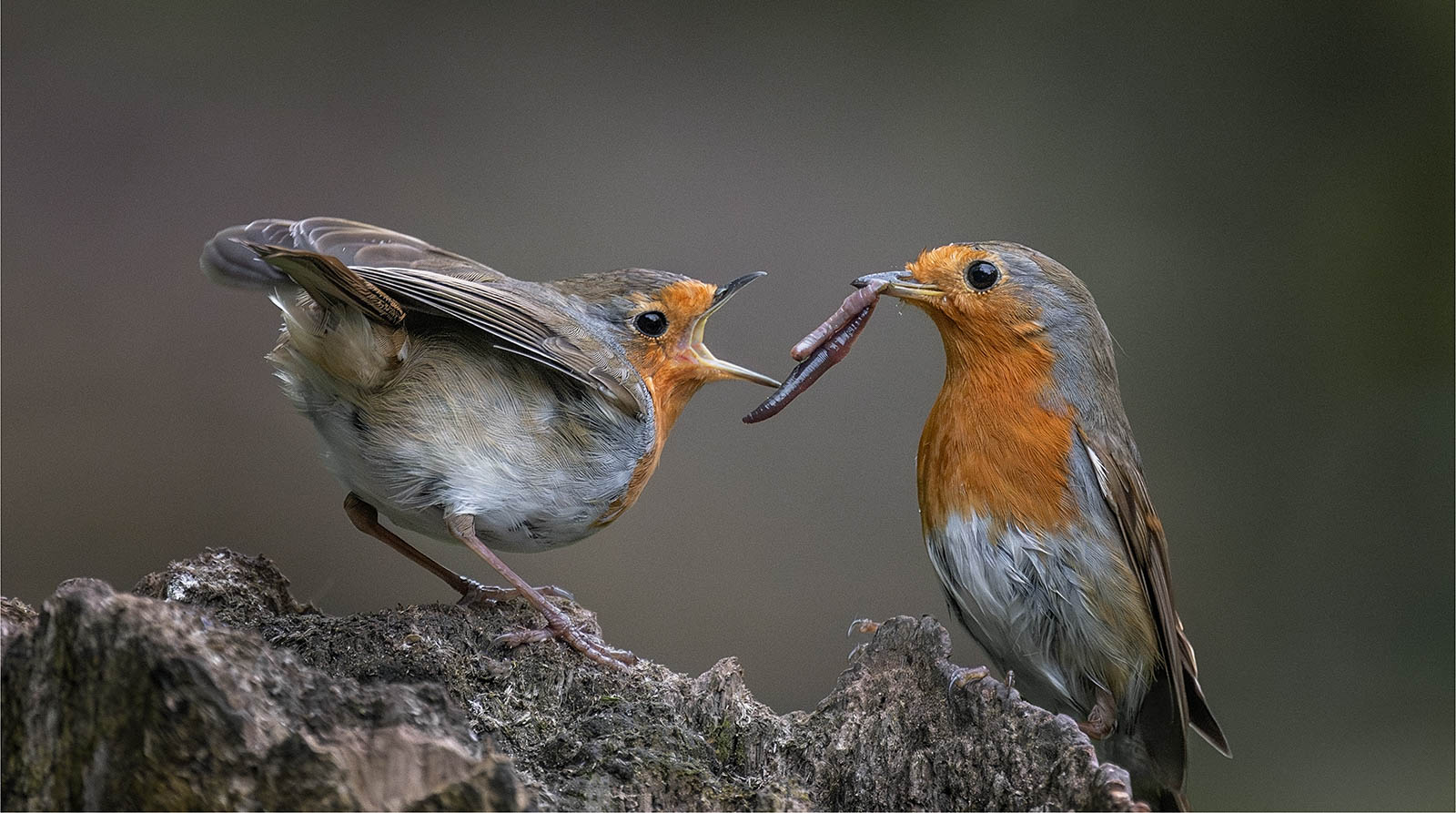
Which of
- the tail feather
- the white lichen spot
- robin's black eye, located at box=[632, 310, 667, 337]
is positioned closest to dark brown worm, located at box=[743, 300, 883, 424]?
robin's black eye, located at box=[632, 310, 667, 337]

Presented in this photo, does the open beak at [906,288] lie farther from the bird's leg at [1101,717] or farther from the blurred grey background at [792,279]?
the blurred grey background at [792,279]

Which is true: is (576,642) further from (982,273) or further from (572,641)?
(982,273)

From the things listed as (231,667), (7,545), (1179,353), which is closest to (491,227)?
(7,545)

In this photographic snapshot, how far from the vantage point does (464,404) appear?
125 inches

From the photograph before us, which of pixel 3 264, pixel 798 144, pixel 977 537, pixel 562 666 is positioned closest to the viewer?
pixel 562 666

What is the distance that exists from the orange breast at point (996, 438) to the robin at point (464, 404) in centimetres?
86

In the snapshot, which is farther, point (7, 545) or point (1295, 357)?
point (1295, 357)

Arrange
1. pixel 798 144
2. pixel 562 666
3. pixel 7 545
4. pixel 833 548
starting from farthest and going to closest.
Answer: pixel 798 144 < pixel 833 548 < pixel 7 545 < pixel 562 666

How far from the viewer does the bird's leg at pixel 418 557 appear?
11.5 feet

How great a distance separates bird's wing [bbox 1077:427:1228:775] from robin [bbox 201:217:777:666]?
4.30 ft

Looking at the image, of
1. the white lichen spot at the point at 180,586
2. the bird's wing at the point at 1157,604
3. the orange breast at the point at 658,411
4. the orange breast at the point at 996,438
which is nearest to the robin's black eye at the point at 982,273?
the orange breast at the point at 996,438

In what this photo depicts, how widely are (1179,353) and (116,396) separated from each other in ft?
17.9

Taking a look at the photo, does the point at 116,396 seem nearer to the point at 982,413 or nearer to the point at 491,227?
the point at 491,227

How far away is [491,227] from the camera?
21.8 feet
